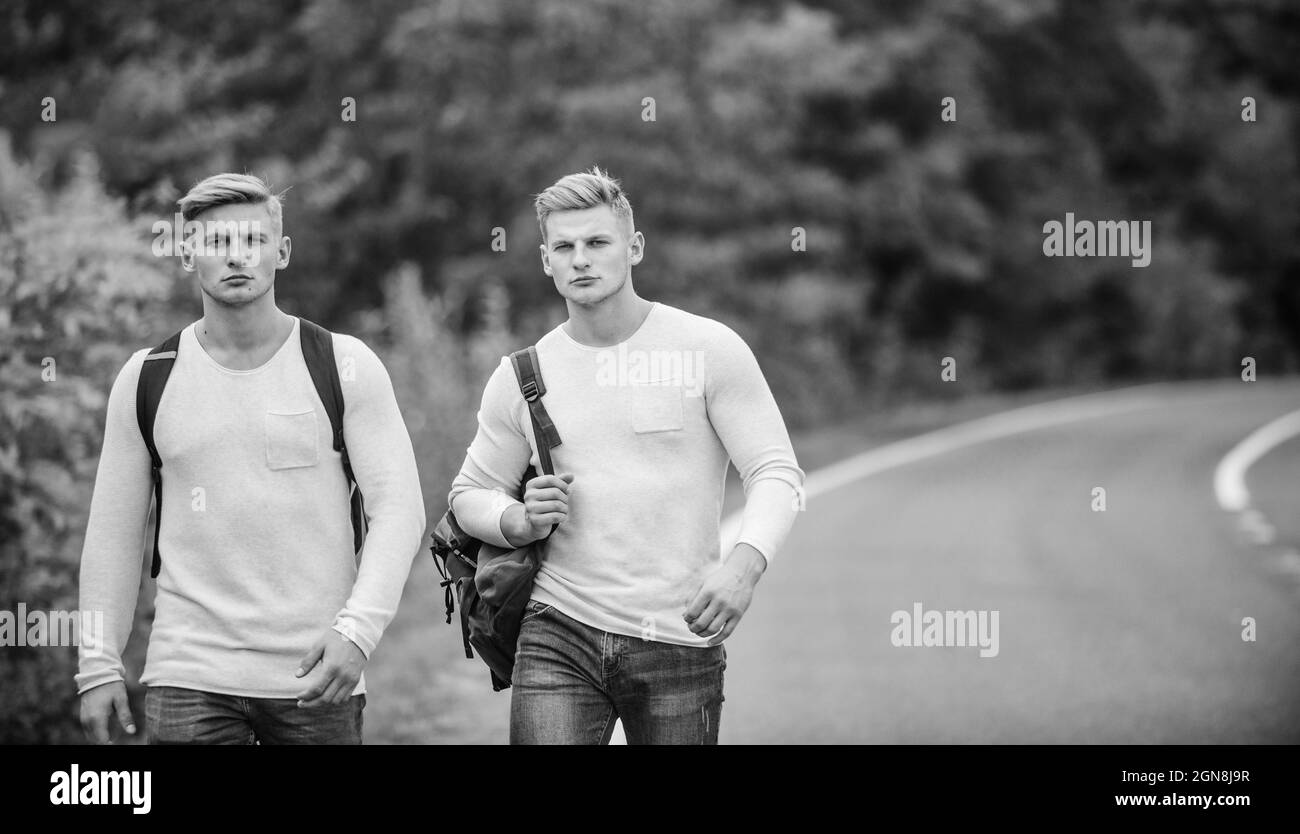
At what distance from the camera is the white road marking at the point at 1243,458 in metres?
15.7

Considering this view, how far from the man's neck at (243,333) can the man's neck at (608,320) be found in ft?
2.35

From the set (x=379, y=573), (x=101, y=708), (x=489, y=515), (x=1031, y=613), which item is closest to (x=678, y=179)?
(x=1031, y=613)

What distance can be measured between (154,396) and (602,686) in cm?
129

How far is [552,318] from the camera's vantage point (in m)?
19.2

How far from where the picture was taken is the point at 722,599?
3.68 metres

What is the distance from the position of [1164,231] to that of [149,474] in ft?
125

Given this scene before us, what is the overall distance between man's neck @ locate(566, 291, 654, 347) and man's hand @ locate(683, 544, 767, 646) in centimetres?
64

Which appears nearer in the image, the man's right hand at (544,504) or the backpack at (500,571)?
the man's right hand at (544,504)

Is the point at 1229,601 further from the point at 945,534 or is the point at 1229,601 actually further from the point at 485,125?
the point at 485,125
